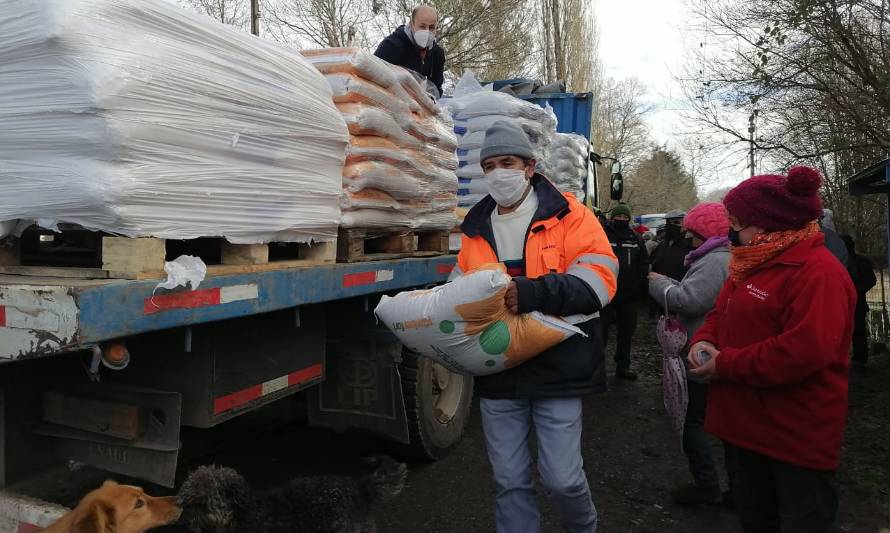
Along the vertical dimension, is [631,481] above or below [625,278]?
below

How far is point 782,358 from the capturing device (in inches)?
86.1

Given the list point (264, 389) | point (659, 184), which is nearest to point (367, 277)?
point (264, 389)

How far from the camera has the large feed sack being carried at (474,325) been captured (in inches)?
89.0

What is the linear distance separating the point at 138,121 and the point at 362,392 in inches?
85.5

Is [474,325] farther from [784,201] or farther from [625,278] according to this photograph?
[625,278]

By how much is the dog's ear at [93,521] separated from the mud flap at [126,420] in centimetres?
32

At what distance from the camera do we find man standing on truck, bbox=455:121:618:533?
2.42 meters

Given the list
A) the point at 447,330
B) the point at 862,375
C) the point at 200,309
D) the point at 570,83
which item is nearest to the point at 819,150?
the point at 862,375

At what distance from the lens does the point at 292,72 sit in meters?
2.69

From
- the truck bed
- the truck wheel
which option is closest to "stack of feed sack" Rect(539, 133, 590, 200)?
the truck wheel

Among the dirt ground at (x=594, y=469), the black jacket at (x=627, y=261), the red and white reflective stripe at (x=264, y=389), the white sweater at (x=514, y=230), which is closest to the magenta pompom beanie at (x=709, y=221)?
the white sweater at (x=514, y=230)

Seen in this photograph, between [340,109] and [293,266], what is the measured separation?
3.20 feet

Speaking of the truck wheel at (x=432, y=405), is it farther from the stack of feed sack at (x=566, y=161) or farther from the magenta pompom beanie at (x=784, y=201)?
the stack of feed sack at (x=566, y=161)

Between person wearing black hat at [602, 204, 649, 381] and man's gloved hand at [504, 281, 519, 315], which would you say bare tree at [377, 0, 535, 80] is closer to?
person wearing black hat at [602, 204, 649, 381]
